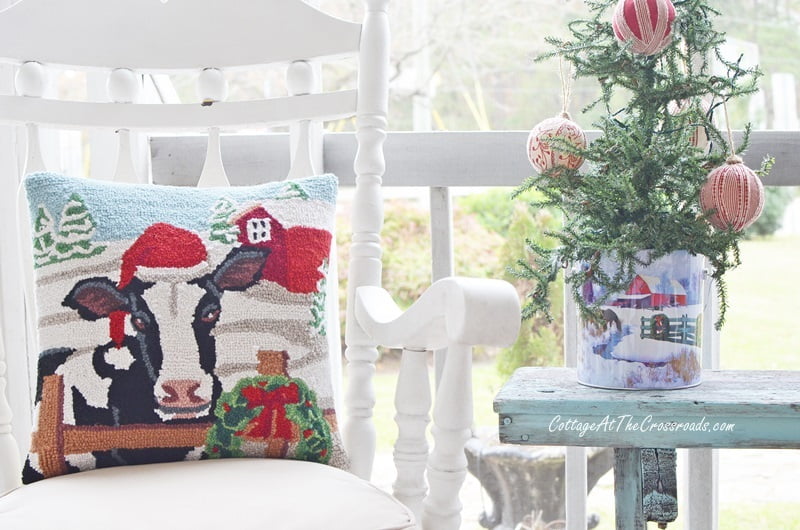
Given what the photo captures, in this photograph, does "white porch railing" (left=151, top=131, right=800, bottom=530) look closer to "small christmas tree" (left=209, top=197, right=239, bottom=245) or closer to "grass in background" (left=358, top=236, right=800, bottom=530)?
"small christmas tree" (left=209, top=197, right=239, bottom=245)

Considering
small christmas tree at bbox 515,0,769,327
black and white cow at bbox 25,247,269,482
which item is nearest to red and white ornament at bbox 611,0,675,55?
small christmas tree at bbox 515,0,769,327

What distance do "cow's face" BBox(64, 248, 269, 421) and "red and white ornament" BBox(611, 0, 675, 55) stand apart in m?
0.50

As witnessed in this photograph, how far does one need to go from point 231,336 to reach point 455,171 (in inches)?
19.5

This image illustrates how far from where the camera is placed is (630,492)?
0.92 meters

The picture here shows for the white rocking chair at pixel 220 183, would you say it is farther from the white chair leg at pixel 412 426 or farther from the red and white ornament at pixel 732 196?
the red and white ornament at pixel 732 196

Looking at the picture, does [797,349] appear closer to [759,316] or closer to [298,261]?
[759,316]

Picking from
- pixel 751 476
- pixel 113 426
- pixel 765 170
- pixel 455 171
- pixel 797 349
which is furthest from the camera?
pixel 797 349

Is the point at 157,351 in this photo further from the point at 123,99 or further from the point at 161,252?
the point at 123,99

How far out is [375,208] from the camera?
0.99 metres

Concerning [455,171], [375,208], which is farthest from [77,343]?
[455,171]

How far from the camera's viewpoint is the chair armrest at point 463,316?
0.59 meters

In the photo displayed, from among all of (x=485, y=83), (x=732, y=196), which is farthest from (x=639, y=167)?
(x=485, y=83)

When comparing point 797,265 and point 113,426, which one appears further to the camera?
point 797,265

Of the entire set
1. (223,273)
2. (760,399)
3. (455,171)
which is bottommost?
(760,399)
